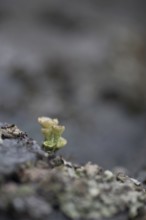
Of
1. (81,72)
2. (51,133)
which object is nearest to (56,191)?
(51,133)

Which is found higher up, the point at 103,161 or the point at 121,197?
the point at 103,161

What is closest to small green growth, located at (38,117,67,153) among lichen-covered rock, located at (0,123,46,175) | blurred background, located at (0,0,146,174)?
lichen-covered rock, located at (0,123,46,175)

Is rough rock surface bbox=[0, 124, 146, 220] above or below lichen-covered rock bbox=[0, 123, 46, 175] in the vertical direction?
below

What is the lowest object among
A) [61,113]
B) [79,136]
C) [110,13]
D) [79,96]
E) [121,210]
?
[121,210]

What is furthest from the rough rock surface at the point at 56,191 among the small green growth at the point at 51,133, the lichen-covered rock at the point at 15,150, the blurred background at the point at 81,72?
the blurred background at the point at 81,72

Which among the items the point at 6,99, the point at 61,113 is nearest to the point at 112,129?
the point at 61,113

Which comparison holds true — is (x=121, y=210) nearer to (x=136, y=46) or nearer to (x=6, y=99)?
(x=6, y=99)

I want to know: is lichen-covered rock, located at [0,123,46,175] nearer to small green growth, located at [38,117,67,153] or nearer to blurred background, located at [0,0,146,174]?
small green growth, located at [38,117,67,153]
